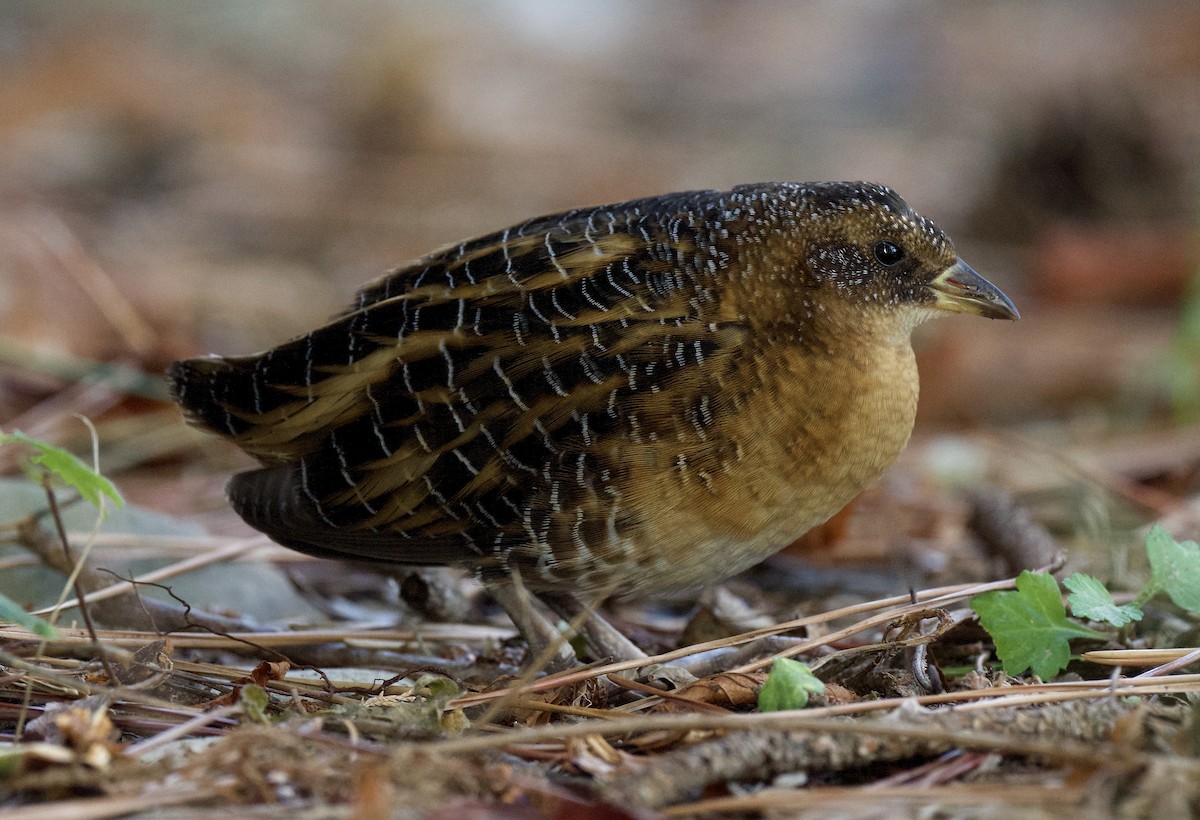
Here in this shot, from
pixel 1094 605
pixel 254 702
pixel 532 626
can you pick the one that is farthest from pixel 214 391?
pixel 1094 605

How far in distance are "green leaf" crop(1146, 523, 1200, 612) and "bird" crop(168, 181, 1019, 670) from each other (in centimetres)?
72

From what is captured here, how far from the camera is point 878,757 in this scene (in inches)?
109

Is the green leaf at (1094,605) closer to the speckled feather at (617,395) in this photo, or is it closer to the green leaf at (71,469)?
the speckled feather at (617,395)

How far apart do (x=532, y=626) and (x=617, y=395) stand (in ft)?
2.38

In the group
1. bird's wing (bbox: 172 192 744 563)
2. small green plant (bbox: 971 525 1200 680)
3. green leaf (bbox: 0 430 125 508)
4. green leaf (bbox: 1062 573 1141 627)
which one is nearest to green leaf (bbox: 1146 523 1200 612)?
small green plant (bbox: 971 525 1200 680)

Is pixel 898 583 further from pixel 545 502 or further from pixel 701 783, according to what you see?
pixel 701 783

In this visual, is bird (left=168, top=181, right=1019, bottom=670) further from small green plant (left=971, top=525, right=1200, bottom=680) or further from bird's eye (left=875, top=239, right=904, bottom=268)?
small green plant (left=971, top=525, right=1200, bottom=680)

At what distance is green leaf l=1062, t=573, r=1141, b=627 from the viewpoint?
126 inches

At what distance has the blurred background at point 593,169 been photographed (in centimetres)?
606

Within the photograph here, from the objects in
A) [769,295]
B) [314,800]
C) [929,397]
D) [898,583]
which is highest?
[929,397]

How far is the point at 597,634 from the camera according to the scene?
385 cm

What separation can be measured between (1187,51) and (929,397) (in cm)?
907

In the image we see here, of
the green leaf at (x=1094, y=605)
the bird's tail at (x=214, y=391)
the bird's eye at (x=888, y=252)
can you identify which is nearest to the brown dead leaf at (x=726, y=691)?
the green leaf at (x=1094, y=605)

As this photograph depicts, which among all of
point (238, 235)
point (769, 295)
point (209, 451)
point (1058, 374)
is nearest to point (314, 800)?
point (769, 295)
